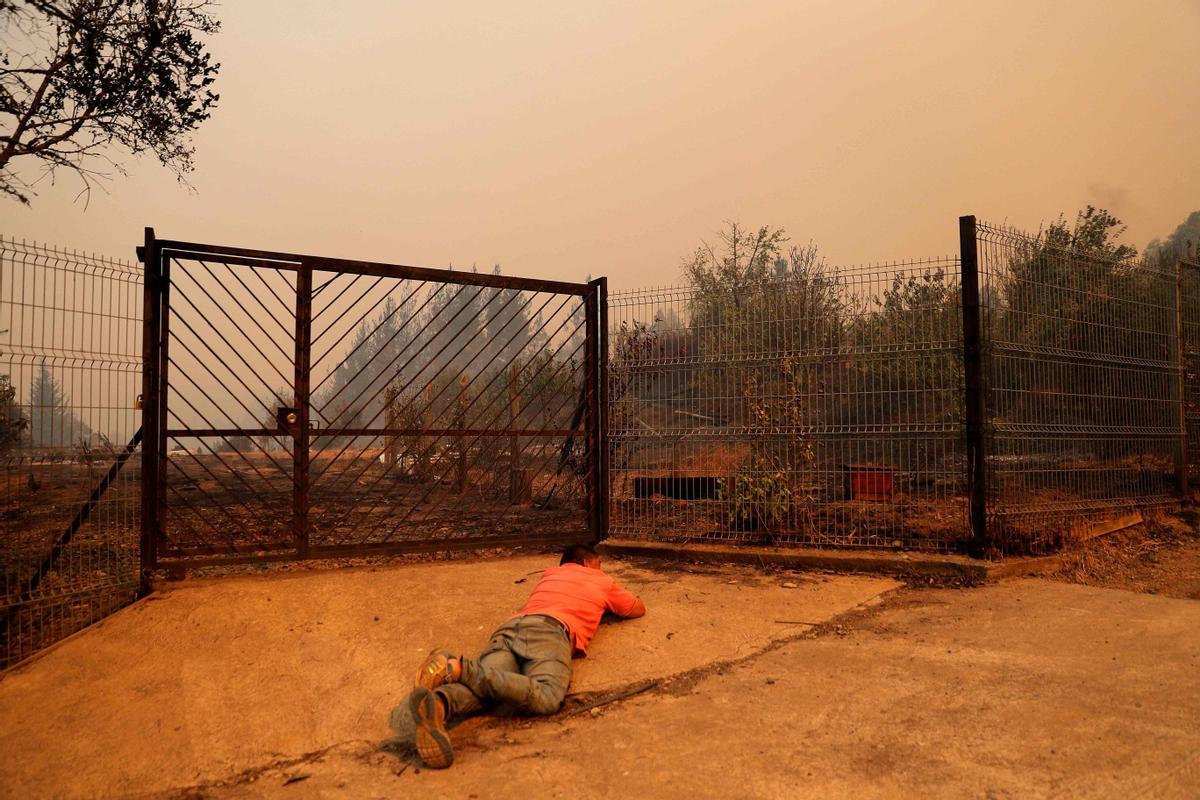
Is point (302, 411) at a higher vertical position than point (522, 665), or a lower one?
higher

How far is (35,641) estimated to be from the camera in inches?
179

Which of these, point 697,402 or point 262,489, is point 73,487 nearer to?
point 697,402

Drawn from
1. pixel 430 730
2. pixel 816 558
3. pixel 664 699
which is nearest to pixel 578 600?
pixel 664 699

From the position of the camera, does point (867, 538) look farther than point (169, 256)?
Yes

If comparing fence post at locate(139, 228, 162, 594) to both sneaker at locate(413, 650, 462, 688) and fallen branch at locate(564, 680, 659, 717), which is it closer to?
sneaker at locate(413, 650, 462, 688)

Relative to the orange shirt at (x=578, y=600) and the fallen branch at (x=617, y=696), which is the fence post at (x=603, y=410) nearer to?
the orange shirt at (x=578, y=600)

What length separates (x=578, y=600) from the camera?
4.37m

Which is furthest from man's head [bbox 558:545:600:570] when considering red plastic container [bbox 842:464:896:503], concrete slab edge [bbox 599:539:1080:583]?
red plastic container [bbox 842:464:896:503]

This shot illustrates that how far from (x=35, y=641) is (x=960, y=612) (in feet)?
19.9

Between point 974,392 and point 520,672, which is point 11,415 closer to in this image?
point 520,672

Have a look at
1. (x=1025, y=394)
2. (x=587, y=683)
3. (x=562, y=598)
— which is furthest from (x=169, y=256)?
(x=1025, y=394)

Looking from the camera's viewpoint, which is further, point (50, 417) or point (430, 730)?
point (50, 417)

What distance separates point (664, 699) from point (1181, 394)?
840 centimetres

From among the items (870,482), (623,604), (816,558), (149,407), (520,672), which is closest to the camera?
(520,672)
